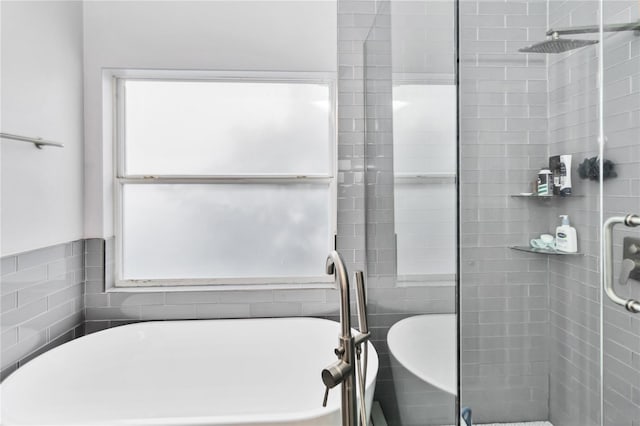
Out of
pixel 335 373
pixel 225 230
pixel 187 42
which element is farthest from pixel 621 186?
pixel 187 42

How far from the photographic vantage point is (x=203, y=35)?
2219 millimetres

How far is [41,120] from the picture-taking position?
1853 millimetres

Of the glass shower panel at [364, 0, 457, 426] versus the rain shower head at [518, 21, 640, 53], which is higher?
the rain shower head at [518, 21, 640, 53]

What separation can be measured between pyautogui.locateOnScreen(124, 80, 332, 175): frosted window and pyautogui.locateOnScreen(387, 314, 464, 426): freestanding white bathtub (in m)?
1.39

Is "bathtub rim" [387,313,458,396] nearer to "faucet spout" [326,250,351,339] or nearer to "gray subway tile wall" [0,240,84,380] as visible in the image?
"faucet spout" [326,250,351,339]

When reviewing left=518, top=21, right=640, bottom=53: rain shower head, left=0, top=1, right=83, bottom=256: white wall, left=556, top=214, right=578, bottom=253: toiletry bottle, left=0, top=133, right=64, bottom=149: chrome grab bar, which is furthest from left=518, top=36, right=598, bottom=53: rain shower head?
left=0, top=1, right=83, bottom=256: white wall

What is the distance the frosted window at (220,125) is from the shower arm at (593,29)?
155 centimetres

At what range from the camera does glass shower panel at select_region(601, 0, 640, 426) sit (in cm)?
80

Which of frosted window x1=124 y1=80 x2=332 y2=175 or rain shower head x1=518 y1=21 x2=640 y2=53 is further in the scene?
frosted window x1=124 y1=80 x2=332 y2=175

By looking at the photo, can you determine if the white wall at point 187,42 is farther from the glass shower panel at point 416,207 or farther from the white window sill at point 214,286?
the glass shower panel at point 416,207

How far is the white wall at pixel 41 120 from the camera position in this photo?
166 centimetres

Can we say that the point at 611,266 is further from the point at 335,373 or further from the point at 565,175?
the point at 335,373

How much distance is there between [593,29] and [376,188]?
984 millimetres

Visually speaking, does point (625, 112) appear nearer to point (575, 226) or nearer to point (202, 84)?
point (575, 226)
